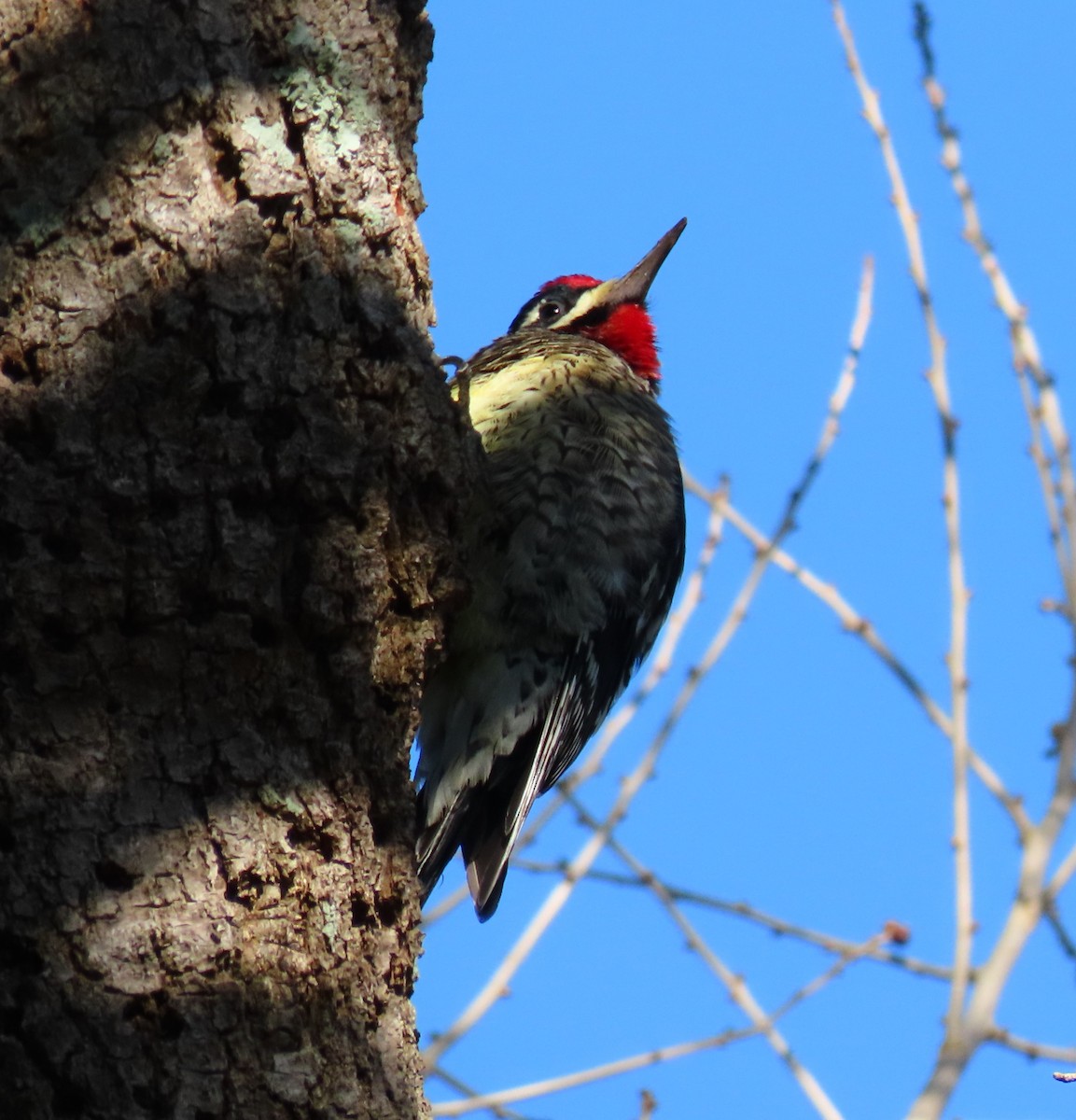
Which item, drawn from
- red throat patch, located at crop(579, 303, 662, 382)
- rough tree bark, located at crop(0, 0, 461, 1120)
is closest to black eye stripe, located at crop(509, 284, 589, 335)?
red throat patch, located at crop(579, 303, 662, 382)

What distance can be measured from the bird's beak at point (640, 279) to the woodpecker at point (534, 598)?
3.18 ft

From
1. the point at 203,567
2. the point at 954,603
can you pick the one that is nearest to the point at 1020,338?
the point at 954,603

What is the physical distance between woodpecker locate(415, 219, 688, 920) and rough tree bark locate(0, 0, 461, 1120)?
98 cm

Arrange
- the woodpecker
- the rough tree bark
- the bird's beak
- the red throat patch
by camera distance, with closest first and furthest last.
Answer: the rough tree bark
the woodpecker
the red throat patch
the bird's beak

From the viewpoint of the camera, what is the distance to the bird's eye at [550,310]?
4.86m

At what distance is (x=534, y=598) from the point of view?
347 centimetres

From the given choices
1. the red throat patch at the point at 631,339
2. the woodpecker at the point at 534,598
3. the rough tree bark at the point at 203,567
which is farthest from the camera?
the red throat patch at the point at 631,339

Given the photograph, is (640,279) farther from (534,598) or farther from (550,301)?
(534,598)

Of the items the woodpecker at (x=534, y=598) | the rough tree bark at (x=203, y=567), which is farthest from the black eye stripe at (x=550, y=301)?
the rough tree bark at (x=203, y=567)

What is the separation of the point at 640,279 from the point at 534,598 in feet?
5.72

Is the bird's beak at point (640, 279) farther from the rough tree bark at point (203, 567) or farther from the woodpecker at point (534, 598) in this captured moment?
the rough tree bark at point (203, 567)

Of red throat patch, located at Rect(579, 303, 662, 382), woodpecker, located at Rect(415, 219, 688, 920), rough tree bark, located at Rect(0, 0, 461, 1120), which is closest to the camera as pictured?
rough tree bark, located at Rect(0, 0, 461, 1120)

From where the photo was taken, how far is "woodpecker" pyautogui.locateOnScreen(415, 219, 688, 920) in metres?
3.45

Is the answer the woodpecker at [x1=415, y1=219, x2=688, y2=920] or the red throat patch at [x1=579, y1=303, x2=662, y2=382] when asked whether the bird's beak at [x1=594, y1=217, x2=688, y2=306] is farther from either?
the woodpecker at [x1=415, y1=219, x2=688, y2=920]
